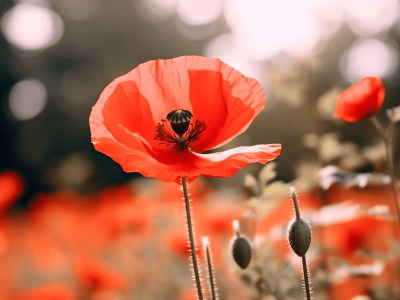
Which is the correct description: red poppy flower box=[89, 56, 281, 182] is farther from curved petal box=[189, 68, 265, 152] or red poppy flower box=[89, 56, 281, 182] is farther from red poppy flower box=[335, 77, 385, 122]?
red poppy flower box=[335, 77, 385, 122]

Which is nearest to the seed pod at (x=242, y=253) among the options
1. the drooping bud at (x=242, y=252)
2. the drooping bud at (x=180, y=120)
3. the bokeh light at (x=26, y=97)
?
the drooping bud at (x=242, y=252)

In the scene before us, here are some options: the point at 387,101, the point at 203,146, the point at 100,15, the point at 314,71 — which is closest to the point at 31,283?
the point at 314,71

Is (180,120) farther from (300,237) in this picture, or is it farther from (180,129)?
(300,237)

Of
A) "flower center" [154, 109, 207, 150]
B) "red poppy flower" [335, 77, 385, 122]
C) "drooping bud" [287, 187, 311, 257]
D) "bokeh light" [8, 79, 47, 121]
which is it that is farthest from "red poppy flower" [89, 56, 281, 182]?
"bokeh light" [8, 79, 47, 121]

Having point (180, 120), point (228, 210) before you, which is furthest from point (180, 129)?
point (228, 210)

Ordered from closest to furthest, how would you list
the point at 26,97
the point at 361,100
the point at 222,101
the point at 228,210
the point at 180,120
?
the point at 180,120 < the point at 222,101 < the point at 361,100 < the point at 228,210 < the point at 26,97
